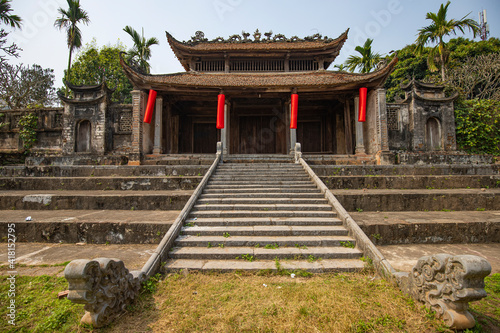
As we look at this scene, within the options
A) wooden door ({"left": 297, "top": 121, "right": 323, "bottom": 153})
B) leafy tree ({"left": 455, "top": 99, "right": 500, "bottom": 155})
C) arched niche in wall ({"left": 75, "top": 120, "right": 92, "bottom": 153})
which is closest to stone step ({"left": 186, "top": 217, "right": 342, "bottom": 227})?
wooden door ({"left": 297, "top": 121, "right": 323, "bottom": 153})

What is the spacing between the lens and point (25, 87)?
790 inches

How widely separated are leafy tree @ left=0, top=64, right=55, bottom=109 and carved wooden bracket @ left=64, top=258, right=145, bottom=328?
21269 mm

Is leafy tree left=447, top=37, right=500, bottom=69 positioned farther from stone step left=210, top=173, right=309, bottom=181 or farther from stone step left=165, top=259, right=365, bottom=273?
stone step left=165, top=259, right=365, bottom=273

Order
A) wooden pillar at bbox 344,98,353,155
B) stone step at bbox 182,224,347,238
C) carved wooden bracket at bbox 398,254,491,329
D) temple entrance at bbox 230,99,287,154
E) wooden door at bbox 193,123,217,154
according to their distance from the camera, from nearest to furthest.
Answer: carved wooden bracket at bbox 398,254,491,329 → stone step at bbox 182,224,347,238 → wooden pillar at bbox 344,98,353,155 → temple entrance at bbox 230,99,287,154 → wooden door at bbox 193,123,217,154

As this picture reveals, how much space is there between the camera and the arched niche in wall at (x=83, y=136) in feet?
44.8

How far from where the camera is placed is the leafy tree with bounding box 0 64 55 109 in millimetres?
18859

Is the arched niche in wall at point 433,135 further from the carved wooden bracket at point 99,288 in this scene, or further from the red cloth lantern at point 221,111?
the carved wooden bracket at point 99,288

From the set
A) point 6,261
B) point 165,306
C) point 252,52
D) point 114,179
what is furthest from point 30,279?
point 252,52

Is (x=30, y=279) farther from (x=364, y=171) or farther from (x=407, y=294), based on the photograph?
(x=364, y=171)

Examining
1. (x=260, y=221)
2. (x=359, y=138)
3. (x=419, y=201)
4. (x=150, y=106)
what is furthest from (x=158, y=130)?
(x=419, y=201)

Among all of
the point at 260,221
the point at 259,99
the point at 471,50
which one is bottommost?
the point at 260,221

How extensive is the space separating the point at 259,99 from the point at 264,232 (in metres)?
10.6

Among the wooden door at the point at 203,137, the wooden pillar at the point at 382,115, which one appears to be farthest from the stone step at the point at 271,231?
the wooden door at the point at 203,137

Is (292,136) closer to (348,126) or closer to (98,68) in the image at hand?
(348,126)
